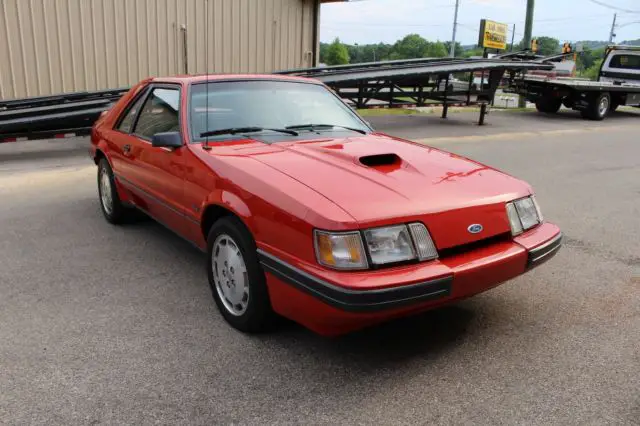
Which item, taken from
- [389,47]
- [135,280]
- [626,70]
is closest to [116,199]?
[135,280]

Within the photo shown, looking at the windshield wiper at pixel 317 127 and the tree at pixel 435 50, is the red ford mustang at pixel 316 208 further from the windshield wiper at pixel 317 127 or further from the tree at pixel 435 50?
the tree at pixel 435 50

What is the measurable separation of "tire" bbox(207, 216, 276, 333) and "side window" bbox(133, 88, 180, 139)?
102cm

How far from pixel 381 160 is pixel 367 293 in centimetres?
114

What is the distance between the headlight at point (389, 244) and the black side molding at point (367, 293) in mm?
155

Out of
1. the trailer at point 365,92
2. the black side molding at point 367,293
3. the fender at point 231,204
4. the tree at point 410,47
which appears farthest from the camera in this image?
the tree at point 410,47

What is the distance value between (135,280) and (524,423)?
270 centimetres

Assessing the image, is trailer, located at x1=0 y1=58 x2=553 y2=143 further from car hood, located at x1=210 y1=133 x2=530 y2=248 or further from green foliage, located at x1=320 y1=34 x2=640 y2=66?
green foliage, located at x1=320 y1=34 x2=640 y2=66

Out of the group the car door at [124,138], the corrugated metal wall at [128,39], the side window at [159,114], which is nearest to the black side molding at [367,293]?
the side window at [159,114]

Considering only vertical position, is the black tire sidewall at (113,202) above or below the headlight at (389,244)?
below

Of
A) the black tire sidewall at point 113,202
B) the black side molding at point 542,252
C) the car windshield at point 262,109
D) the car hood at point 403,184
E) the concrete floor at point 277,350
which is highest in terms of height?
the car windshield at point 262,109

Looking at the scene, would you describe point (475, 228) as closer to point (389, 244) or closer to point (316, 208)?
point (389, 244)

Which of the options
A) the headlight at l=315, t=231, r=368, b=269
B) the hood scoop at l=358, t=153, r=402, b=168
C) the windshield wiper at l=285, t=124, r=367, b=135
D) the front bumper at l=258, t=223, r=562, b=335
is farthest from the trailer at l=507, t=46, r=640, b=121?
the headlight at l=315, t=231, r=368, b=269

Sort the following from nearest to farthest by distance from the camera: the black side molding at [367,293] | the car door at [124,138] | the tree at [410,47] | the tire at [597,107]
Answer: the black side molding at [367,293]
the car door at [124,138]
the tire at [597,107]
the tree at [410,47]

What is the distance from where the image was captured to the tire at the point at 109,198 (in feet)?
16.3
